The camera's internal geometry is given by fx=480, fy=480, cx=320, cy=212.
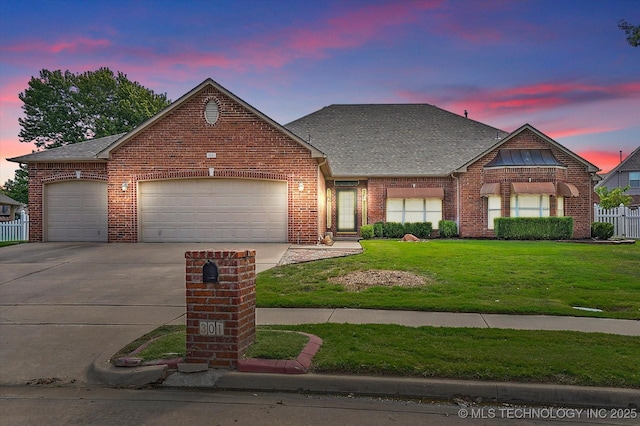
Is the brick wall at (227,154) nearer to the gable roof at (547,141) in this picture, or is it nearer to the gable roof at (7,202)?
the gable roof at (547,141)

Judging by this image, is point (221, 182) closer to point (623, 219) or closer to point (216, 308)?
point (216, 308)

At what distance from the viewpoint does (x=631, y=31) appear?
12039 millimetres

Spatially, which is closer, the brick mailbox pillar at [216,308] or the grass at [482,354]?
the grass at [482,354]

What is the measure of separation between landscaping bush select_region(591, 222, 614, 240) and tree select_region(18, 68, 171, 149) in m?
42.0

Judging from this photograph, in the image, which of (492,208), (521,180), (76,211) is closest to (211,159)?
(76,211)

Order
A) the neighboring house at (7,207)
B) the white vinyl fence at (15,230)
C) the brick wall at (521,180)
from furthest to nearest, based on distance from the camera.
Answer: the neighboring house at (7,207)
the white vinyl fence at (15,230)
the brick wall at (521,180)

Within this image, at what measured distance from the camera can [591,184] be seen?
2308 centimetres

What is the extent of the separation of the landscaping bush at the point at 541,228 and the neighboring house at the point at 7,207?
47138 millimetres

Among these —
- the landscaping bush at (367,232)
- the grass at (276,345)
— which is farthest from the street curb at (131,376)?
the landscaping bush at (367,232)

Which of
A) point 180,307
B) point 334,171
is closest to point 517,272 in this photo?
point 180,307

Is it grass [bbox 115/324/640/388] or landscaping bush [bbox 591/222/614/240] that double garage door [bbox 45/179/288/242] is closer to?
grass [bbox 115/324/640/388]

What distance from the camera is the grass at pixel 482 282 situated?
885 centimetres

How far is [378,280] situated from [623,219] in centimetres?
2037

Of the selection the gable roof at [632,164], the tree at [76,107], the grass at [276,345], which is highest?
the tree at [76,107]
